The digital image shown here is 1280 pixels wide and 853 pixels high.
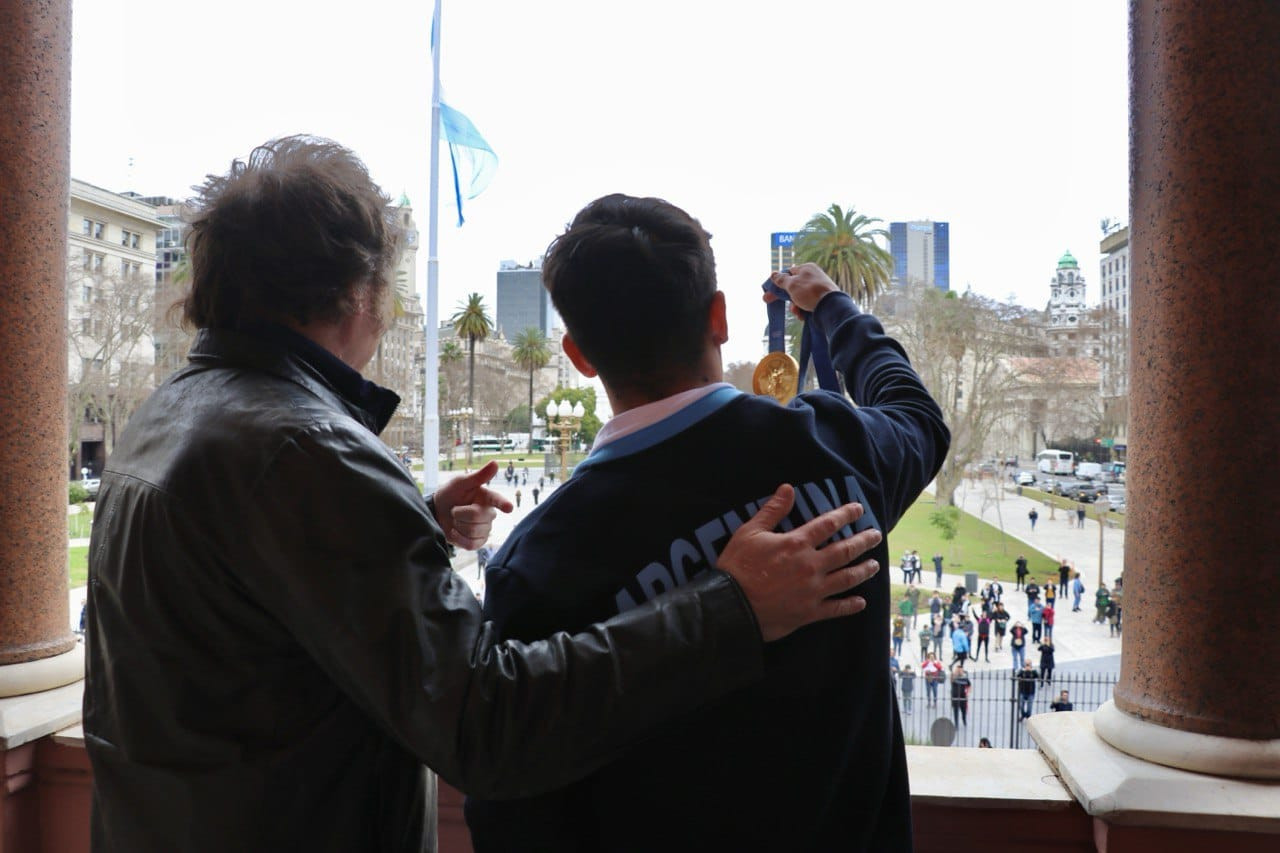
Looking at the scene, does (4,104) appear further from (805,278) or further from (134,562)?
(805,278)

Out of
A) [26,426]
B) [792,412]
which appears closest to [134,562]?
[792,412]

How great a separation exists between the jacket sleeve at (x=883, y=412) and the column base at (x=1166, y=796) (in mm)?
1014

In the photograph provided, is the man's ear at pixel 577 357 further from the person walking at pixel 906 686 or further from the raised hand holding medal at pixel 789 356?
the person walking at pixel 906 686

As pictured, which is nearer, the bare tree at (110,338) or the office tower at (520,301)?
the office tower at (520,301)

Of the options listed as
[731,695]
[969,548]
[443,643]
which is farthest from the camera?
[969,548]

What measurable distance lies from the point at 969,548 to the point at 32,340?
5735 millimetres

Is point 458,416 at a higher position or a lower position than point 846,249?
lower

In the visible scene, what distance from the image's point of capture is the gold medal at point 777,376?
5.61ft

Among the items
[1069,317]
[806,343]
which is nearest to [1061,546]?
[1069,317]

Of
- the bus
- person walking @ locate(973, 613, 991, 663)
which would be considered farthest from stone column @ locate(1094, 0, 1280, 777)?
person walking @ locate(973, 613, 991, 663)

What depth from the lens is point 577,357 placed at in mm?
1302

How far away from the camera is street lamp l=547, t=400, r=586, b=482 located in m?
3.80

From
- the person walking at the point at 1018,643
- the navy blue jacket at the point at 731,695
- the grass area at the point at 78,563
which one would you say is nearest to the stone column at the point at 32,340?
the navy blue jacket at the point at 731,695

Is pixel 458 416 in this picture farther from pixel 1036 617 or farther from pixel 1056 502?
pixel 1036 617
